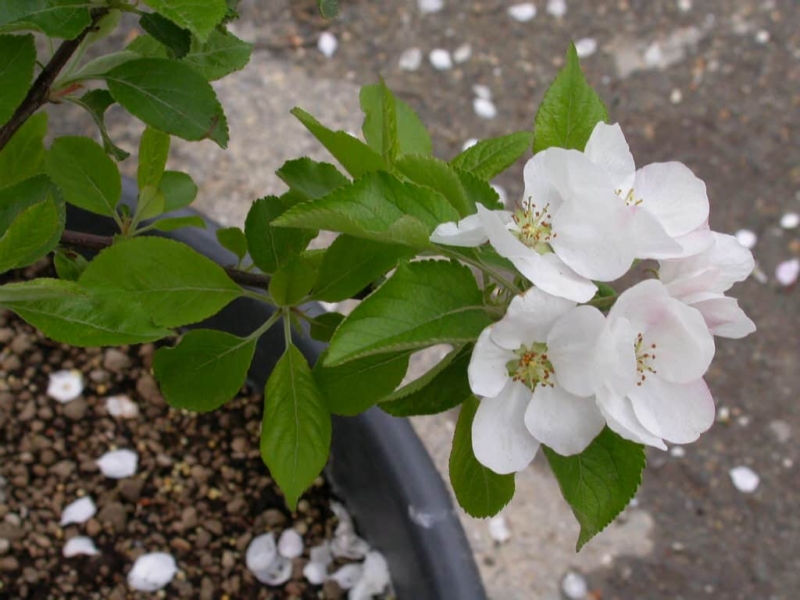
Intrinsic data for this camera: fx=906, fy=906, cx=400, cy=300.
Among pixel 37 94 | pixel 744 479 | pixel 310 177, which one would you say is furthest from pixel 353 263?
pixel 744 479

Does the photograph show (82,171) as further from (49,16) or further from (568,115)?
(568,115)

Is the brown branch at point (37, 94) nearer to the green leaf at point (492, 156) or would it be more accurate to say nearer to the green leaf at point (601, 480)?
the green leaf at point (492, 156)

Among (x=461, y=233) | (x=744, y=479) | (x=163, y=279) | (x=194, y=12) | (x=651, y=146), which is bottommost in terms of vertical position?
(x=744, y=479)

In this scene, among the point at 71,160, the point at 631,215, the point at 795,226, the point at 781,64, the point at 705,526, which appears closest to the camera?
the point at 631,215

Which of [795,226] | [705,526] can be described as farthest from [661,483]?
[795,226]

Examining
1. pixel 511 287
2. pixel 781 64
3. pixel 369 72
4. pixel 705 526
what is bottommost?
pixel 705 526

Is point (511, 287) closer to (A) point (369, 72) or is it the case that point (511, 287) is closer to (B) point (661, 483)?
(B) point (661, 483)

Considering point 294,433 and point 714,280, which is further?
point 294,433
